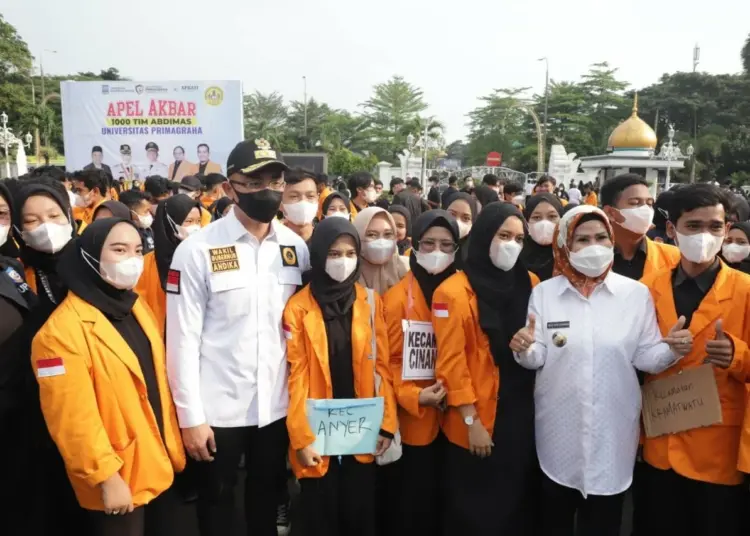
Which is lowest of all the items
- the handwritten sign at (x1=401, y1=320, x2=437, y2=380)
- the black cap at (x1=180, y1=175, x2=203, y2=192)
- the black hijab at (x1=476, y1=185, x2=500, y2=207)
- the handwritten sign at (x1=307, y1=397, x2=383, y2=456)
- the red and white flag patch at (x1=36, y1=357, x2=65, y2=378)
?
the handwritten sign at (x1=307, y1=397, x2=383, y2=456)

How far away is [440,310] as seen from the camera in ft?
8.94

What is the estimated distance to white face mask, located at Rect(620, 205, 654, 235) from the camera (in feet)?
11.6

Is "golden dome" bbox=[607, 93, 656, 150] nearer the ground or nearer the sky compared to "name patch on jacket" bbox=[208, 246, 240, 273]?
nearer the sky

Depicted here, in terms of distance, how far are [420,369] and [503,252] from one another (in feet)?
2.41

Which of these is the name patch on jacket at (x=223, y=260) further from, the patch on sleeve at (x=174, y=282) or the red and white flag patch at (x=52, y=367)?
the red and white flag patch at (x=52, y=367)

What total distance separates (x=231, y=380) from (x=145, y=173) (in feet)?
48.7

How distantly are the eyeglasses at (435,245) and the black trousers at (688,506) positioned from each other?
1.45 meters

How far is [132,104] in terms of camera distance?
15508 millimetres

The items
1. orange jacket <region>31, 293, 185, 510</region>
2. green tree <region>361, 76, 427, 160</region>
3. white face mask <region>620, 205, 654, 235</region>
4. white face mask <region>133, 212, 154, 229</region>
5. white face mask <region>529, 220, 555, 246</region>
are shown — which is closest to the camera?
orange jacket <region>31, 293, 185, 510</region>

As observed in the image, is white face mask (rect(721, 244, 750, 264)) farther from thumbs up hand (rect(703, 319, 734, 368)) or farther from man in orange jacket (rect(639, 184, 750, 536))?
thumbs up hand (rect(703, 319, 734, 368))

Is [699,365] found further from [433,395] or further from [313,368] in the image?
[313,368]

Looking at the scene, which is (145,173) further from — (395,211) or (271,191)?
(271,191)

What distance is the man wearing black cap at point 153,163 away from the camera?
15.6 meters

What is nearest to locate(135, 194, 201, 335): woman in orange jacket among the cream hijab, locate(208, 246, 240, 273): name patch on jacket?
locate(208, 246, 240, 273): name patch on jacket
